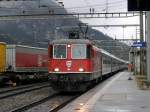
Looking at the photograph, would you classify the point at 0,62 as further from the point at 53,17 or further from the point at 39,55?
the point at 53,17

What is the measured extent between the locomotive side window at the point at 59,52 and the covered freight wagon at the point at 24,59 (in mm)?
10850

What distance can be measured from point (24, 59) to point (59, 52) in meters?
13.5

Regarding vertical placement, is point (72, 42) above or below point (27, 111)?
above

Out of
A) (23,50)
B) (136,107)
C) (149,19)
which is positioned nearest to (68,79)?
(149,19)

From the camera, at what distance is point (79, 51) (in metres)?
26.9

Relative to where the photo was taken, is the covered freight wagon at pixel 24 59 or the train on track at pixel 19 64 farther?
the covered freight wagon at pixel 24 59

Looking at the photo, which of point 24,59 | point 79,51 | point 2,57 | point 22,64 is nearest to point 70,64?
point 79,51

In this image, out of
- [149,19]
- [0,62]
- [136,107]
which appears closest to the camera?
[136,107]

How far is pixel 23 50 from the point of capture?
40219 millimetres

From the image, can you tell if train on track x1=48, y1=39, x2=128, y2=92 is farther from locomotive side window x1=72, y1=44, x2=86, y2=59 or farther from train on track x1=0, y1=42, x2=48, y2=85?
train on track x1=0, y1=42, x2=48, y2=85

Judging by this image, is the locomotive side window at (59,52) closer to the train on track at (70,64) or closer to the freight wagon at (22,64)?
the train on track at (70,64)

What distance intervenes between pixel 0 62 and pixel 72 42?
9.69 metres

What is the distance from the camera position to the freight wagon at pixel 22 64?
37406 millimetres

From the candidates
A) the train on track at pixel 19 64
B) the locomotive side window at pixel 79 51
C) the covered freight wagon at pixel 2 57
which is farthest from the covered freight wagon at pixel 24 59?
the locomotive side window at pixel 79 51
